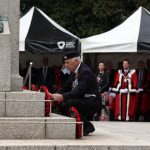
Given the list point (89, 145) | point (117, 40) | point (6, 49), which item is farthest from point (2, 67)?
point (117, 40)

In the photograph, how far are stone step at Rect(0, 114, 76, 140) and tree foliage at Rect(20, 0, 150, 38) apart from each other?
2283 cm

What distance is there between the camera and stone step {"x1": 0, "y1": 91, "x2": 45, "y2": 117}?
12555 millimetres

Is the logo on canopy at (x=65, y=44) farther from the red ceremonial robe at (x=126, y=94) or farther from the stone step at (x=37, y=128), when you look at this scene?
the stone step at (x=37, y=128)

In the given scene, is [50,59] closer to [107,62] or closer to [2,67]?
[107,62]

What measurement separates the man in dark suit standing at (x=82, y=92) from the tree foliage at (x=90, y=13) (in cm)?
2188

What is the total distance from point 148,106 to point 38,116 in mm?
11451

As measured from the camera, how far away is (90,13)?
1430 inches

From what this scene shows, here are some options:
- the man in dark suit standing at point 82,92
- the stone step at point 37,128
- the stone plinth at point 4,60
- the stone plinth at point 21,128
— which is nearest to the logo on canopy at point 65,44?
the man in dark suit standing at point 82,92

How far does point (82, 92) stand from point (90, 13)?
23.7 meters

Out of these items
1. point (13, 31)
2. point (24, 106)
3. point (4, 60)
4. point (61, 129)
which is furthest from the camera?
point (13, 31)

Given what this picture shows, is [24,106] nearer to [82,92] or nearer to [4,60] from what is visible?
[4,60]

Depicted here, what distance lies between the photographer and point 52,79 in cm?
Result: 2425

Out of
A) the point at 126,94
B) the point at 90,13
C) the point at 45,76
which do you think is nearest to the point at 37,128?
A: the point at 126,94

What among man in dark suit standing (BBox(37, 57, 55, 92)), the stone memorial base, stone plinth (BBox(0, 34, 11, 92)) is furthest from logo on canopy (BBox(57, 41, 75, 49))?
the stone memorial base
